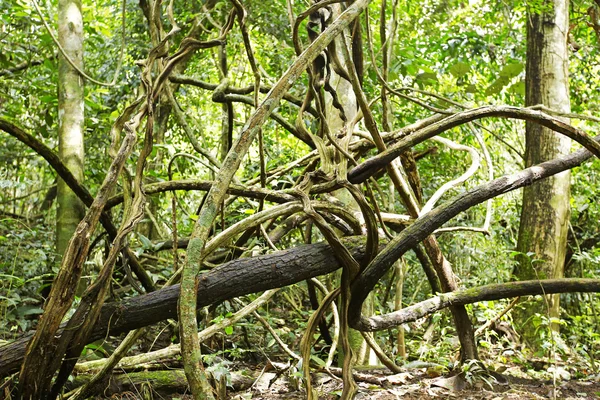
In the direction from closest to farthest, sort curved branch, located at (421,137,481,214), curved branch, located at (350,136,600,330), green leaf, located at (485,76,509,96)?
curved branch, located at (350,136,600,330), curved branch, located at (421,137,481,214), green leaf, located at (485,76,509,96)

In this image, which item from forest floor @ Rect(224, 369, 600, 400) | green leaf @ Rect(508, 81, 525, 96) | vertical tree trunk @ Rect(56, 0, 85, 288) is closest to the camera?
forest floor @ Rect(224, 369, 600, 400)

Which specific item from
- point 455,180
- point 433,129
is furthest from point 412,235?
point 455,180

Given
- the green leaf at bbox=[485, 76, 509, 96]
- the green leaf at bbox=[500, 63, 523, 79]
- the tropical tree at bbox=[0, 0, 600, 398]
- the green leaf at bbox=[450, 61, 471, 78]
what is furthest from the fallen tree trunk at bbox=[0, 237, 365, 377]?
the green leaf at bbox=[485, 76, 509, 96]

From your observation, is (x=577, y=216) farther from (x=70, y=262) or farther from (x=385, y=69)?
(x=70, y=262)

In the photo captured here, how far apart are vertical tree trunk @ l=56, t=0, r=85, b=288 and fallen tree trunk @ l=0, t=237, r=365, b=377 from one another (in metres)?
1.11

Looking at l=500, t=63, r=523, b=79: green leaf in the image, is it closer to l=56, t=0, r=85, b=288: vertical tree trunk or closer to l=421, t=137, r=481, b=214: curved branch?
l=421, t=137, r=481, b=214: curved branch

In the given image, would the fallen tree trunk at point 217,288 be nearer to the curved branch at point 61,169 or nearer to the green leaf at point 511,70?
the curved branch at point 61,169

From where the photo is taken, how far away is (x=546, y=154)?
13.4ft

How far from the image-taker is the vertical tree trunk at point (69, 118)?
8.77ft

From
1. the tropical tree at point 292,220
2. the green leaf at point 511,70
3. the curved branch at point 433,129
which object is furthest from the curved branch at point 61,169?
the green leaf at point 511,70

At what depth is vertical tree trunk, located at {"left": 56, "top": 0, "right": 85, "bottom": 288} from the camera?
105 inches

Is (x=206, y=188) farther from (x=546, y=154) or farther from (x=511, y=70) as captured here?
(x=511, y=70)

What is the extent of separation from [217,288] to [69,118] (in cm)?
159

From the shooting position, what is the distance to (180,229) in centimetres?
420
